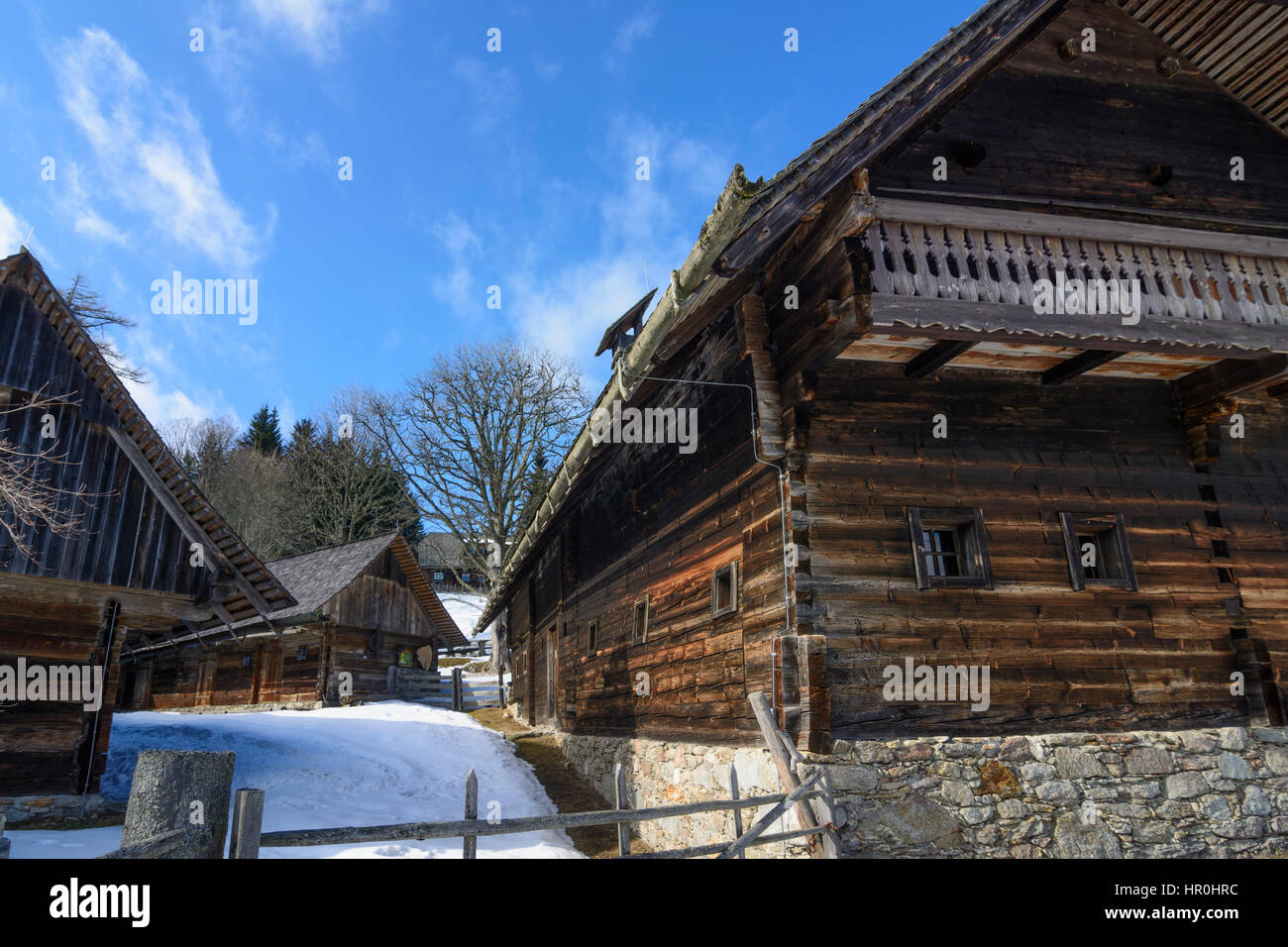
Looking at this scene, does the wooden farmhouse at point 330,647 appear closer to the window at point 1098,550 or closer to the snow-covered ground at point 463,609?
the snow-covered ground at point 463,609

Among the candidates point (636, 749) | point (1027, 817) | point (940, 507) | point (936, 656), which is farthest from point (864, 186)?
point (636, 749)

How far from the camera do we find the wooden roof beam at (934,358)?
7.79m

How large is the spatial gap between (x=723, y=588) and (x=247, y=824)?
585 centimetres

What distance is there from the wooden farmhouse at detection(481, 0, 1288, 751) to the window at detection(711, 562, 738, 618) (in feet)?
0.13

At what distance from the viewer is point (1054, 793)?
7410 mm

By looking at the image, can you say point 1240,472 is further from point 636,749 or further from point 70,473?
point 70,473

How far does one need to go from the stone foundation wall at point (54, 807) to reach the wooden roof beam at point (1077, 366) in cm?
1335

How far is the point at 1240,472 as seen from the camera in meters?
9.50

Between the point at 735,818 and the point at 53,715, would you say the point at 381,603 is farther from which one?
the point at 735,818

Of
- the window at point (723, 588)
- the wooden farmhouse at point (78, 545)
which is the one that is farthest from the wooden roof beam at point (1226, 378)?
the wooden farmhouse at point (78, 545)

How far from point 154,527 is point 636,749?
7.43m

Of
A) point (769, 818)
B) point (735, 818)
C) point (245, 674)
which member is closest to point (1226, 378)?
point (769, 818)
